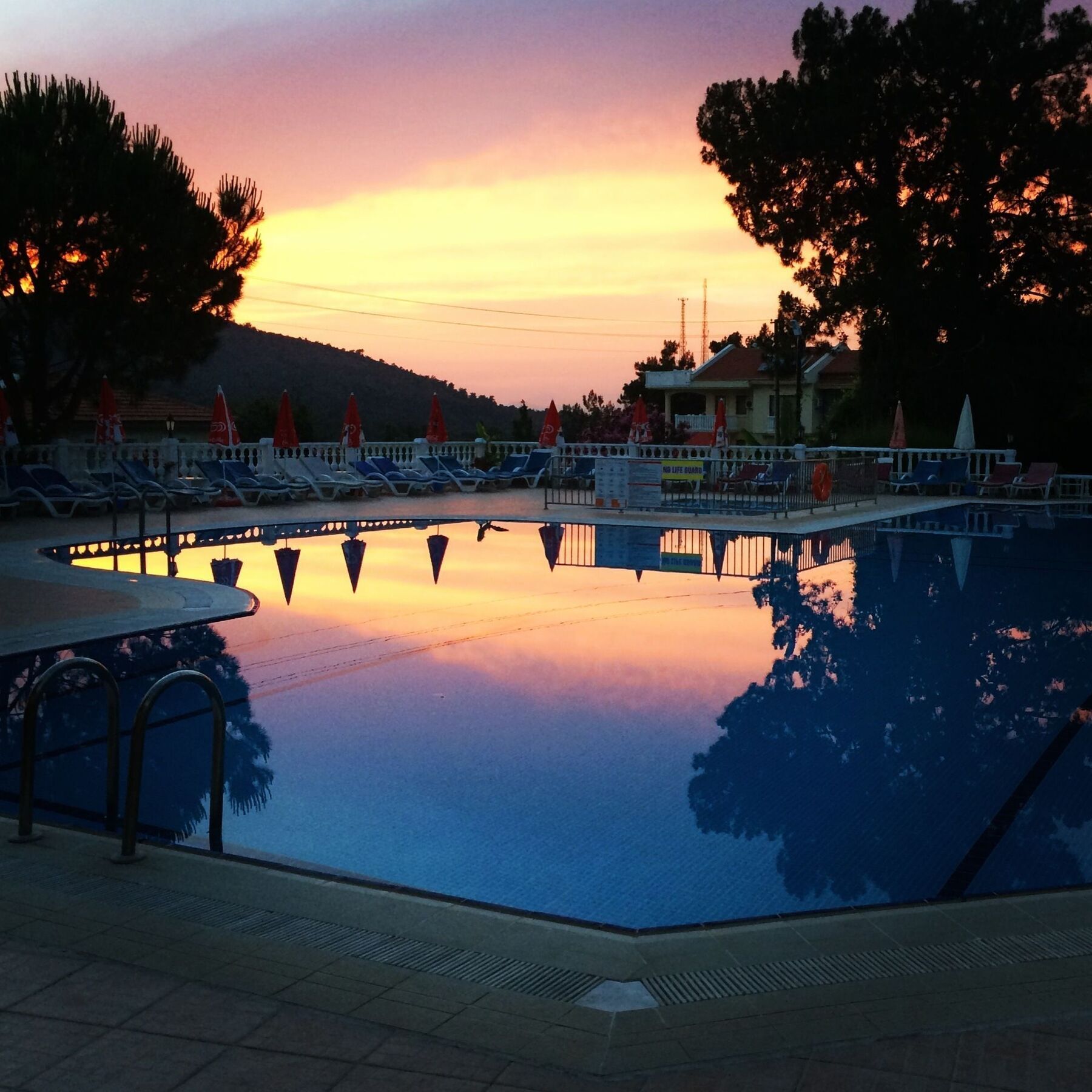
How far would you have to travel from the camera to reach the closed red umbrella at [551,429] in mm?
28938

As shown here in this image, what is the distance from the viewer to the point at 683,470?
2259 cm

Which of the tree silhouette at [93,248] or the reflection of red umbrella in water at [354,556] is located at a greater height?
the tree silhouette at [93,248]

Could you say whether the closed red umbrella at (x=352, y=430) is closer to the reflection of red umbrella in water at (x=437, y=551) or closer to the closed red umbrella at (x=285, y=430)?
the closed red umbrella at (x=285, y=430)

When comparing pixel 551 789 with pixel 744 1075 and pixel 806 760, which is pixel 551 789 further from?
pixel 744 1075

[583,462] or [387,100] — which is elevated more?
[387,100]

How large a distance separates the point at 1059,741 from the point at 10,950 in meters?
5.85

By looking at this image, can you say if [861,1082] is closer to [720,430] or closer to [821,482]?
[821,482]

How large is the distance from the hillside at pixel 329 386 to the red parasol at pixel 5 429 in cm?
4534

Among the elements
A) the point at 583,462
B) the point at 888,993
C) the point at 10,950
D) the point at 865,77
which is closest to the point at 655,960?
the point at 888,993

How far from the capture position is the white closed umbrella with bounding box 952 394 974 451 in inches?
1040

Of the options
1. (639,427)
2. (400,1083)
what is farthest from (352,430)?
(400,1083)

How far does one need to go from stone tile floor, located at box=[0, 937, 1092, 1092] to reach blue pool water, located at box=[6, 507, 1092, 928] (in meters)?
1.46

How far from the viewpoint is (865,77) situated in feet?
98.2

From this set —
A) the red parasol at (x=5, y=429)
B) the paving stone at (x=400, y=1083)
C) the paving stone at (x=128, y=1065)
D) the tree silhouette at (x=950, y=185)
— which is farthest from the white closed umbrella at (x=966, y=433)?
the paving stone at (x=128, y=1065)
